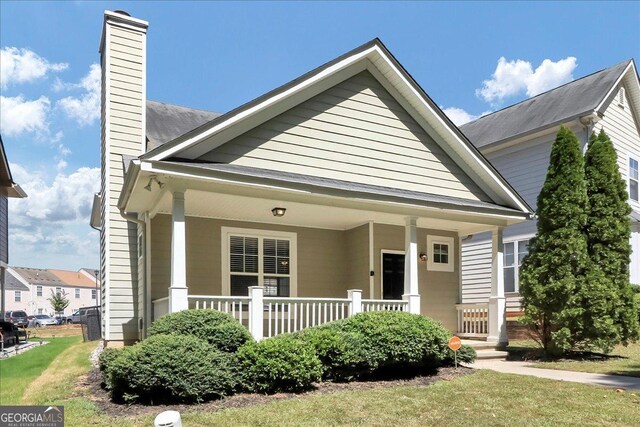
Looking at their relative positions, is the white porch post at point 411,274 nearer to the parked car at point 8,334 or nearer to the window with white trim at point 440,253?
the window with white trim at point 440,253

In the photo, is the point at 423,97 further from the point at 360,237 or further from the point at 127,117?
the point at 127,117

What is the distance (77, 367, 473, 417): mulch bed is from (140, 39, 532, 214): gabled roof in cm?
340

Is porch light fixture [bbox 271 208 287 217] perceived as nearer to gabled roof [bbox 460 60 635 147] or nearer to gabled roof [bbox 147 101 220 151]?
gabled roof [bbox 147 101 220 151]

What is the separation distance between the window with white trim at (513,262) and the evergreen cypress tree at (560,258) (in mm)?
5440

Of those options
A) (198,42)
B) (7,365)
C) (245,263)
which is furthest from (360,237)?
(7,365)

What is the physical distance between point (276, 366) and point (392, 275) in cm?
607

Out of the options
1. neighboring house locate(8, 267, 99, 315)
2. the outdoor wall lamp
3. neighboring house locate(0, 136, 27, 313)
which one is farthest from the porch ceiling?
neighboring house locate(8, 267, 99, 315)

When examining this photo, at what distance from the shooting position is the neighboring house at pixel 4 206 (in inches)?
597

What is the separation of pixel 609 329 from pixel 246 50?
10469 millimetres

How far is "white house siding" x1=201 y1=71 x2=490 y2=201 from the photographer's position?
920cm

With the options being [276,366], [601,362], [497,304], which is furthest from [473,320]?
[276,366]

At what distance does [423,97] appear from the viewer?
1066 cm

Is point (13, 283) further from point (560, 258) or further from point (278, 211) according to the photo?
point (560, 258)

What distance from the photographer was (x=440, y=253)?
→ 12.8 m
